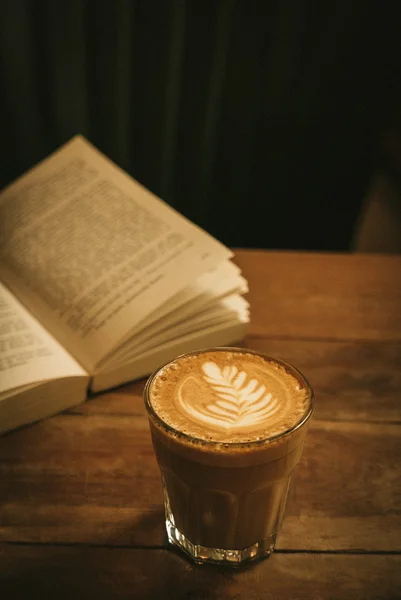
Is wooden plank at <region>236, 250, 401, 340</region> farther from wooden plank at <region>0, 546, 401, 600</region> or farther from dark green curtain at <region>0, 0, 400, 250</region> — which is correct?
dark green curtain at <region>0, 0, 400, 250</region>

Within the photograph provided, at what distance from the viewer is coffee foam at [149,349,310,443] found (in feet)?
1.59

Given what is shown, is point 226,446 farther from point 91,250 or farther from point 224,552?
point 91,250

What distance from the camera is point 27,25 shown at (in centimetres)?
129

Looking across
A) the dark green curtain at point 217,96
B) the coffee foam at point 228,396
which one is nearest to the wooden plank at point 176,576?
the coffee foam at point 228,396

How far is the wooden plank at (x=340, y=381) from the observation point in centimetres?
70

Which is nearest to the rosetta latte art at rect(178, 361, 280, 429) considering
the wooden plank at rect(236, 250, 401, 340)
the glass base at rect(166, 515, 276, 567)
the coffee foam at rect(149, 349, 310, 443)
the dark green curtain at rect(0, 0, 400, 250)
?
the coffee foam at rect(149, 349, 310, 443)

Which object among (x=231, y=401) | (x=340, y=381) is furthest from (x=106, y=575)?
(x=340, y=381)

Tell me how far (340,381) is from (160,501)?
0.29m

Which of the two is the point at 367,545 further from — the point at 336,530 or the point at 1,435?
the point at 1,435

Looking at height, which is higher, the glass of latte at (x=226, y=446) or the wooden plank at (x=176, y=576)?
the glass of latte at (x=226, y=446)

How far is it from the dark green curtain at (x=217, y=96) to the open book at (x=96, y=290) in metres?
0.50

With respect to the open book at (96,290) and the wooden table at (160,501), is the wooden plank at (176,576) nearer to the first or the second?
the wooden table at (160,501)

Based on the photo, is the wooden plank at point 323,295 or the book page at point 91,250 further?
the wooden plank at point 323,295

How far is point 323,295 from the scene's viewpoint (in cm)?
96
